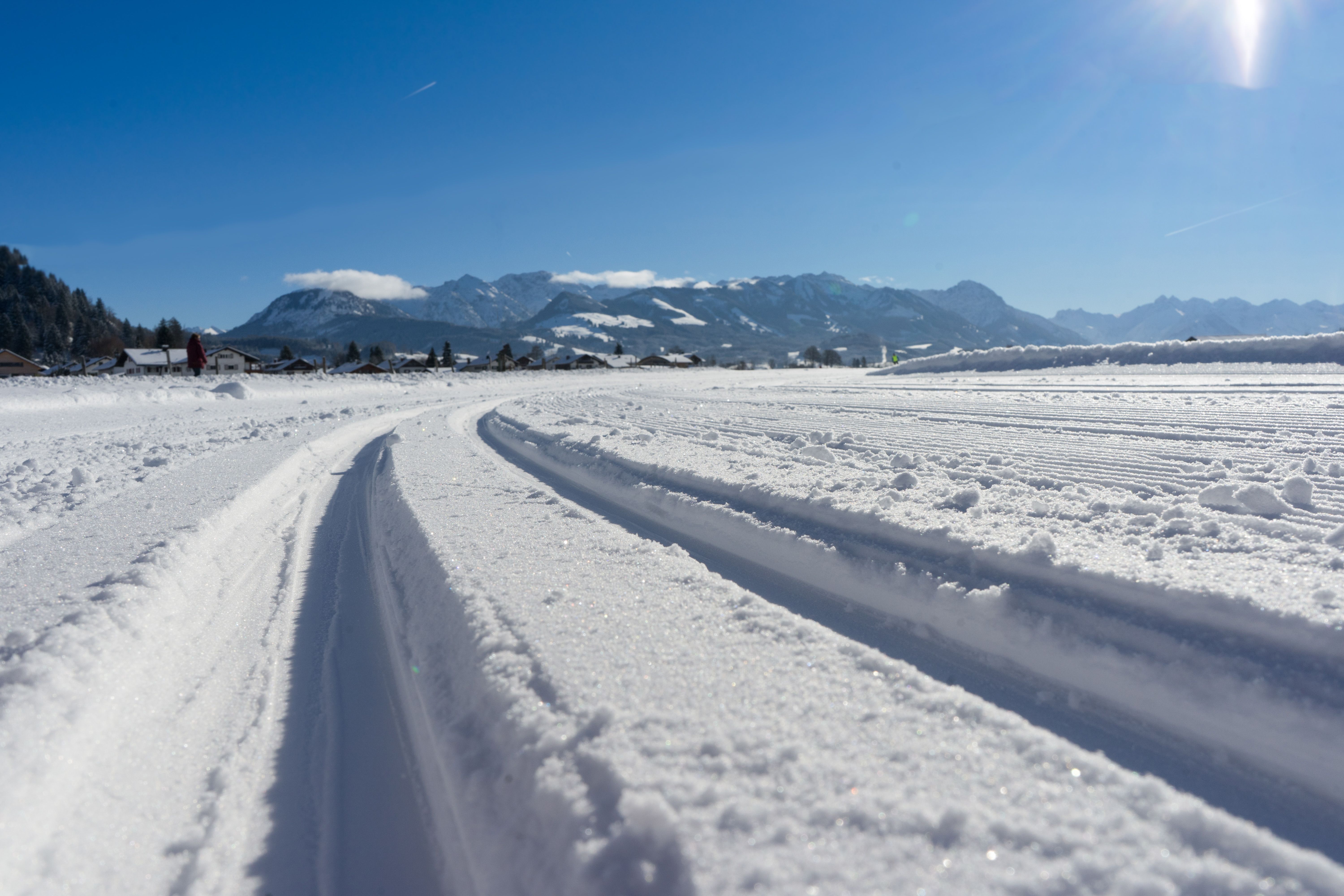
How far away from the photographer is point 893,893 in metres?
1.33

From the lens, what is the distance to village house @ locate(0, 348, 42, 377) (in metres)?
60.8

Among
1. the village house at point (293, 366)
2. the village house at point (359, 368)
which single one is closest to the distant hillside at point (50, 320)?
the village house at point (293, 366)

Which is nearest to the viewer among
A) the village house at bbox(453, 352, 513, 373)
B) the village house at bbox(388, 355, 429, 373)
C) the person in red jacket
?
the person in red jacket

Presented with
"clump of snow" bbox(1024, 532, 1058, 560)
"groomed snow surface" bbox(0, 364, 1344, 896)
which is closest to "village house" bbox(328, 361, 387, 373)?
"groomed snow surface" bbox(0, 364, 1344, 896)

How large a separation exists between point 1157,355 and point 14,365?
91647 mm

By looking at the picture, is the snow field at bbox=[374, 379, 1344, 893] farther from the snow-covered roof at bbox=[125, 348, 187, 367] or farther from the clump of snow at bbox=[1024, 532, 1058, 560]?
the snow-covered roof at bbox=[125, 348, 187, 367]

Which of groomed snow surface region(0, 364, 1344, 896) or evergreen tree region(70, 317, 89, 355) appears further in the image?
evergreen tree region(70, 317, 89, 355)

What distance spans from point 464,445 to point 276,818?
21.2 feet

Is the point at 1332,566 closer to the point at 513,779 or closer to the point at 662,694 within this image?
the point at 662,694

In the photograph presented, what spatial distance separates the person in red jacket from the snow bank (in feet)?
92.2

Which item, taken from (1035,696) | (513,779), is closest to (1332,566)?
(1035,696)

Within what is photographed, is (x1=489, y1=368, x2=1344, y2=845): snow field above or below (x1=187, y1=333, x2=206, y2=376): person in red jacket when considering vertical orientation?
below

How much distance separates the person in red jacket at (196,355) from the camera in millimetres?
23625

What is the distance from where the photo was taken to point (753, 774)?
66.1 inches
